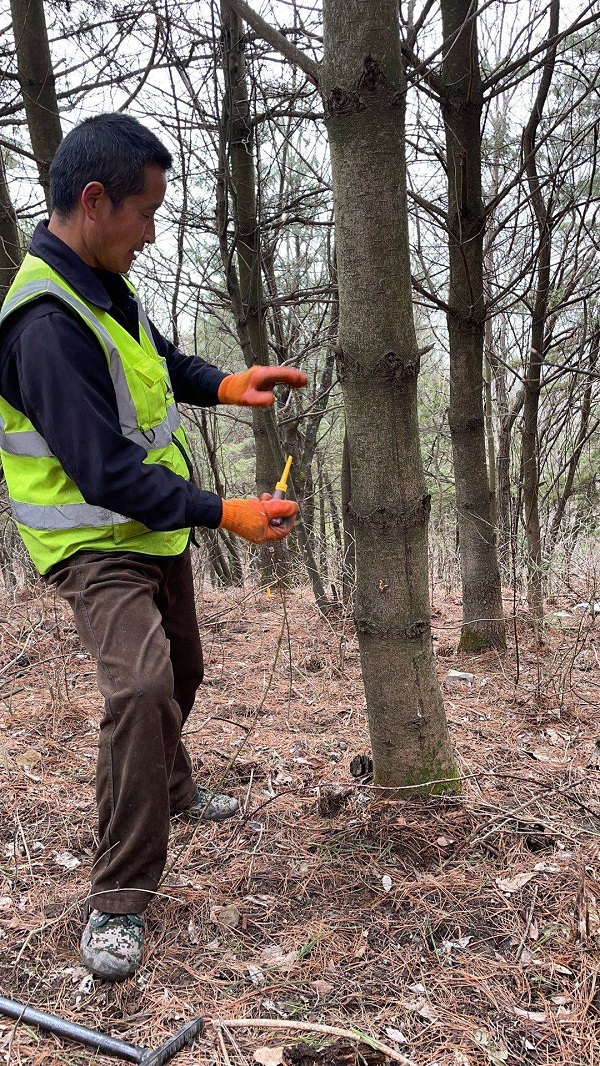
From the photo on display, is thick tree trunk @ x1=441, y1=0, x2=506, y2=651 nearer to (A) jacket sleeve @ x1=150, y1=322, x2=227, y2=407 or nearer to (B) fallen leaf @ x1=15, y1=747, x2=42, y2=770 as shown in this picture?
(A) jacket sleeve @ x1=150, y1=322, x2=227, y2=407

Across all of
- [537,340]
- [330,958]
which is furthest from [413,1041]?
[537,340]

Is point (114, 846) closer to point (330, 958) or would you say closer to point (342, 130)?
point (330, 958)

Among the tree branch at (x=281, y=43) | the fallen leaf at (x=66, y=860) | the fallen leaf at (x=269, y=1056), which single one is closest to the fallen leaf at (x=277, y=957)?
the fallen leaf at (x=269, y=1056)

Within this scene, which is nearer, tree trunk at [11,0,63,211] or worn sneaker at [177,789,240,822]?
worn sneaker at [177,789,240,822]

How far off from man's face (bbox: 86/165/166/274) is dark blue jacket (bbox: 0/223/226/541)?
73 mm

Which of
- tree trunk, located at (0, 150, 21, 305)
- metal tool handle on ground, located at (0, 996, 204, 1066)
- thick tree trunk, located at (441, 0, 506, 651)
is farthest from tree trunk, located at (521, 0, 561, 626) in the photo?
tree trunk, located at (0, 150, 21, 305)

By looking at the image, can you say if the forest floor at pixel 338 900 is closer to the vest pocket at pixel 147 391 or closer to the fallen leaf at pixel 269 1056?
the fallen leaf at pixel 269 1056

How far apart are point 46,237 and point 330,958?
6.80 feet

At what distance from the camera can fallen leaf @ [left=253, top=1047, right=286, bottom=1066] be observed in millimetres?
1520

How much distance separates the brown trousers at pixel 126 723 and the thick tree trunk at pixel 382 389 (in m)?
0.66

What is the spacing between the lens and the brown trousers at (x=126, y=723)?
1.89 m

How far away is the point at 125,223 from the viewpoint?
2.01 metres

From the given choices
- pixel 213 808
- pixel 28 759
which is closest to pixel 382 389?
pixel 213 808

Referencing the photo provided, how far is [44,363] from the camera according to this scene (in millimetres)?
1840
